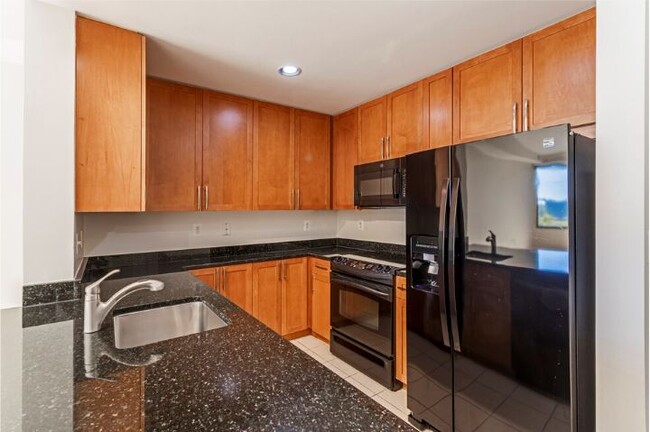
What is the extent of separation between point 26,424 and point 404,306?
6.55 feet

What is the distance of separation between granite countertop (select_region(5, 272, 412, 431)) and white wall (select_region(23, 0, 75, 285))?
0.51 meters

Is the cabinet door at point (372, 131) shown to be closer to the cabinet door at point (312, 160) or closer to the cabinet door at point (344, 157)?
the cabinet door at point (344, 157)

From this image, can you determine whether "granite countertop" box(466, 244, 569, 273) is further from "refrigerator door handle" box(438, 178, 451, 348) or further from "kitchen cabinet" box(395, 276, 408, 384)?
"kitchen cabinet" box(395, 276, 408, 384)

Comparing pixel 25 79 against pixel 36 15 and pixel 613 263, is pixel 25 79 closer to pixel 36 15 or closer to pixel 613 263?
pixel 36 15

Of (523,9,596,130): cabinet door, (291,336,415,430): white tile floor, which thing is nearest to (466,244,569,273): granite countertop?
(523,9,596,130): cabinet door

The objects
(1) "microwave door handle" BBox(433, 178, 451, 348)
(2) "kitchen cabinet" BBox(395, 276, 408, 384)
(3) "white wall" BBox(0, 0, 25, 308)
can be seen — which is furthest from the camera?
(2) "kitchen cabinet" BBox(395, 276, 408, 384)

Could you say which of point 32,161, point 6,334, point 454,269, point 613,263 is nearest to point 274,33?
point 32,161

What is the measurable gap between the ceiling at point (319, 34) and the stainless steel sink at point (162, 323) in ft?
5.06

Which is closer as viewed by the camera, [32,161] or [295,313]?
[32,161]

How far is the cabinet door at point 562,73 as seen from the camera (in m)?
1.58

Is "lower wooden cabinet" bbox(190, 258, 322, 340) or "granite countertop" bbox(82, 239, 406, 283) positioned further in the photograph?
"lower wooden cabinet" bbox(190, 258, 322, 340)

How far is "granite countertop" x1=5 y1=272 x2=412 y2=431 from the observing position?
2.18 feet

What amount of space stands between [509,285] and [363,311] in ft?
4.27

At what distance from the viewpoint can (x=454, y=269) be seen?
1646 millimetres
